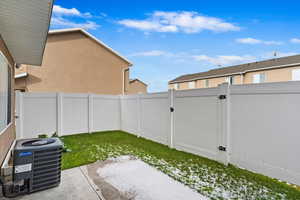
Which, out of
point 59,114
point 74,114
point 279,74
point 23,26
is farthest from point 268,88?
point 279,74

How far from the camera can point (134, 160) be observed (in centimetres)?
418

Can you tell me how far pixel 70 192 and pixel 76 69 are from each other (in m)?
8.07

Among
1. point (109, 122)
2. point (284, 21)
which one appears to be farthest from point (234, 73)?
point (109, 122)

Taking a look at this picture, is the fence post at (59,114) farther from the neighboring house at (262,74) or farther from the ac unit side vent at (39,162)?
the neighboring house at (262,74)

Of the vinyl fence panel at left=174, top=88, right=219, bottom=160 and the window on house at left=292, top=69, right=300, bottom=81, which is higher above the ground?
the window on house at left=292, top=69, right=300, bottom=81

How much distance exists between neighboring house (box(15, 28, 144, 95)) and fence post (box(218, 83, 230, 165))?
7.98m

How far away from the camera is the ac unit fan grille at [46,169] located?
8.44 ft

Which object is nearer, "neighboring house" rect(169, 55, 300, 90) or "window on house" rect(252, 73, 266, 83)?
→ "neighboring house" rect(169, 55, 300, 90)

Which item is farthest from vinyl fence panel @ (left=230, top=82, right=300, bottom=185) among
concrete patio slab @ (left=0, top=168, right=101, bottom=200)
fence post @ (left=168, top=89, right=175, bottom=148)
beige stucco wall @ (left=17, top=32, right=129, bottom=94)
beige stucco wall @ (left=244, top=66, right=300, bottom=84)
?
beige stucco wall @ (left=244, top=66, right=300, bottom=84)

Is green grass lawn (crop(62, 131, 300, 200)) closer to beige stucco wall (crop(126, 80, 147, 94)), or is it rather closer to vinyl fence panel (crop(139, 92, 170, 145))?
vinyl fence panel (crop(139, 92, 170, 145))

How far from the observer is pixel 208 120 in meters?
4.29

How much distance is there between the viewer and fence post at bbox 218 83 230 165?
3854 millimetres

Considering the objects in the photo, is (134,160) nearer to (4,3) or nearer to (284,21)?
(4,3)

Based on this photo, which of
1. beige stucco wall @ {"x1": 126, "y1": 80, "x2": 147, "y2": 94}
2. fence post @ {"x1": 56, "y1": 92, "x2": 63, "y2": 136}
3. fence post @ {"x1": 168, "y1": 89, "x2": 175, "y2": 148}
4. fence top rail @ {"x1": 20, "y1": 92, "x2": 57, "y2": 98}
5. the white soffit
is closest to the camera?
the white soffit
